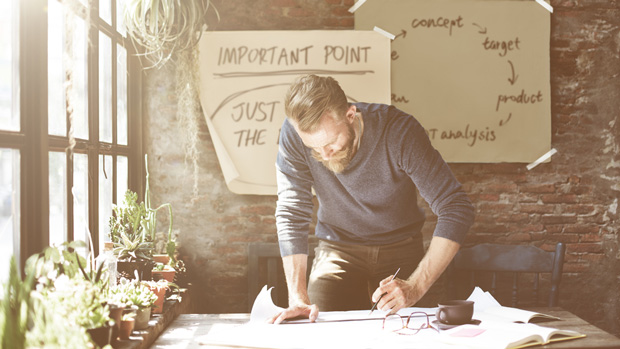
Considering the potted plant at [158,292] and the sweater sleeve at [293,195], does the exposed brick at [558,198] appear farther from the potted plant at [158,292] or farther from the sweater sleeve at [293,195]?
the potted plant at [158,292]

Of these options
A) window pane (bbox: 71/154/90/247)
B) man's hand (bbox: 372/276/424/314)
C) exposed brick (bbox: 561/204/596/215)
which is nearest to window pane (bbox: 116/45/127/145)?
window pane (bbox: 71/154/90/247)

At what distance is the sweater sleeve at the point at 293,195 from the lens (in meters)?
2.39

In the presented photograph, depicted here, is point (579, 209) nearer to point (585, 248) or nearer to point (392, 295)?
point (585, 248)

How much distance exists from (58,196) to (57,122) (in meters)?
0.26

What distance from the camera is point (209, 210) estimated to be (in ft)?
11.0

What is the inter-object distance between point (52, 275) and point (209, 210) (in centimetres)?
A: 187

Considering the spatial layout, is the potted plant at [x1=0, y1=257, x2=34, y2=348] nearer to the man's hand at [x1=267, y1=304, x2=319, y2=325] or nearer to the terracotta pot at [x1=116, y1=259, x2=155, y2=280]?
the man's hand at [x1=267, y1=304, x2=319, y2=325]

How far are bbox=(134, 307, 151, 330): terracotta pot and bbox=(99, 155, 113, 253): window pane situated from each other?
0.68m

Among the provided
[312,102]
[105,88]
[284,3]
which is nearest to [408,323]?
[312,102]

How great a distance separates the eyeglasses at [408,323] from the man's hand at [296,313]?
243mm

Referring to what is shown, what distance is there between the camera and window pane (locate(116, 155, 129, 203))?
2.88 meters

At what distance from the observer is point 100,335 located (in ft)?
4.97

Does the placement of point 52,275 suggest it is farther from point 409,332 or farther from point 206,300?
point 206,300

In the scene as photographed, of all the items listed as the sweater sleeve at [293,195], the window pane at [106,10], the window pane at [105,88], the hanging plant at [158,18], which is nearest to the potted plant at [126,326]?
the sweater sleeve at [293,195]
